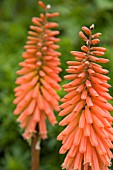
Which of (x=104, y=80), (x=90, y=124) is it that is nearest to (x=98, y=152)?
(x=90, y=124)

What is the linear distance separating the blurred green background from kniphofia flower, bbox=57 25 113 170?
2.22 metres

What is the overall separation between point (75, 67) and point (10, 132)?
3.19 m

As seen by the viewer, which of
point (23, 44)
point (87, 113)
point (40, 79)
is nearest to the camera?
point (87, 113)

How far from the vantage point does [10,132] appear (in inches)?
280

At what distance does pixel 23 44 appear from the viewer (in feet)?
28.5

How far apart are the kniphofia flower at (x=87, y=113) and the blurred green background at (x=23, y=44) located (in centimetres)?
222

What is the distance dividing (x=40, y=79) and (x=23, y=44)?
331 centimetres

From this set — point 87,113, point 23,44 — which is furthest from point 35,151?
point 23,44

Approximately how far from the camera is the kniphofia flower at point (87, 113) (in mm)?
4203

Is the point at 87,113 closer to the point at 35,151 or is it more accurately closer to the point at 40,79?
the point at 40,79

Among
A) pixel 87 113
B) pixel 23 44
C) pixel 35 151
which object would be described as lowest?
pixel 35 151

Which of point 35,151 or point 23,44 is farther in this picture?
point 23,44

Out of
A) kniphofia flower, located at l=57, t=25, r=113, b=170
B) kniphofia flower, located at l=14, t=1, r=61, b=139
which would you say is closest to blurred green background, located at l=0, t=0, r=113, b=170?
kniphofia flower, located at l=14, t=1, r=61, b=139

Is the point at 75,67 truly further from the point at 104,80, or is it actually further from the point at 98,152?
the point at 98,152
